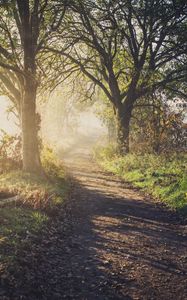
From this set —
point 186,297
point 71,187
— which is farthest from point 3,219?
point 71,187

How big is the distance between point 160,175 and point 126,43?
47.1 ft

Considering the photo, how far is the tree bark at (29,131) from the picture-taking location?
1858 centimetres

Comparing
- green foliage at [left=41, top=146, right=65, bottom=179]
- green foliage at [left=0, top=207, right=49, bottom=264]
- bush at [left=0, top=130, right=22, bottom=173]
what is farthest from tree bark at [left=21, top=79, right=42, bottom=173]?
green foliage at [left=0, top=207, right=49, bottom=264]

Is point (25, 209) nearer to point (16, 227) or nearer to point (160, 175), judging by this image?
point (16, 227)

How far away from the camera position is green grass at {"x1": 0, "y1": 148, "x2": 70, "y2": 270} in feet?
29.3

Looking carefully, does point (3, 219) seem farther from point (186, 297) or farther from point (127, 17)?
point (127, 17)

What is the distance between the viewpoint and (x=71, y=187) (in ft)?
62.0

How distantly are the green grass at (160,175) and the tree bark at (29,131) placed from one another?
533cm

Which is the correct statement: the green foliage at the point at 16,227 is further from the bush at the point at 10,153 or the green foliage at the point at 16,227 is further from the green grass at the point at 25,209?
the bush at the point at 10,153

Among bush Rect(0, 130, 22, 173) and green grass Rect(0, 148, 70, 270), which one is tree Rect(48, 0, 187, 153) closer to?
bush Rect(0, 130, 22, 173)

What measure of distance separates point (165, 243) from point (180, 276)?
88.3 inches

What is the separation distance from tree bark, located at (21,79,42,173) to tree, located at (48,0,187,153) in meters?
6.36

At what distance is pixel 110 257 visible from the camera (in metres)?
9.33

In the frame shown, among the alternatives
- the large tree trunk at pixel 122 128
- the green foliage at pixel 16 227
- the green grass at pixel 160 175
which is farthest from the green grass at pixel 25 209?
the large tree trunk at pixel 122 128
